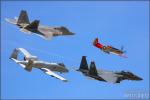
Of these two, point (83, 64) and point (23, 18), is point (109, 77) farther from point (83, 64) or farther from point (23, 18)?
point (23, 18)

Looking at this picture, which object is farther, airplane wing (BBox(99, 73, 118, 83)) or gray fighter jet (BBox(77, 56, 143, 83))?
gray fighter jet (BBox(77, 56, 143, 83))

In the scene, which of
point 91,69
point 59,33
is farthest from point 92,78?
point 59,33

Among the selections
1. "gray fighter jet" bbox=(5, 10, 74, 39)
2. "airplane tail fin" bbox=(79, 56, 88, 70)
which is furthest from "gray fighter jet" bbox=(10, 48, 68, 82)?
"gray fighter jet" bbox=(5, 10, 74, 39)

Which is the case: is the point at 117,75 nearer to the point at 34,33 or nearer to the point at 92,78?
the point at 92,78

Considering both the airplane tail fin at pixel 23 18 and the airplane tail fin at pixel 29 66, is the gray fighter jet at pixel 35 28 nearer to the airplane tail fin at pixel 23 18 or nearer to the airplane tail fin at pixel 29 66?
the airplane tail fin at pixel 23 18

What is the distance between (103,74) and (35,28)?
20500 mm

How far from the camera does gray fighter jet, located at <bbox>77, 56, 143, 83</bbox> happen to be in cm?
14838

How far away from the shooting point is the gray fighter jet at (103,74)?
14838cm

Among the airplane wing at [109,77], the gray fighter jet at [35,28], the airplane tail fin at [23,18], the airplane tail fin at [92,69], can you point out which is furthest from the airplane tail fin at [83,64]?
the airplane tail fin at [23,18]

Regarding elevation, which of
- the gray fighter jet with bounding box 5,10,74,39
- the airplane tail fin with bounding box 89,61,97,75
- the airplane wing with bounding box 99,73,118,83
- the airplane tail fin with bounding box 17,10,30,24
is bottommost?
the airplane wing with bounding box 99,73,118,83

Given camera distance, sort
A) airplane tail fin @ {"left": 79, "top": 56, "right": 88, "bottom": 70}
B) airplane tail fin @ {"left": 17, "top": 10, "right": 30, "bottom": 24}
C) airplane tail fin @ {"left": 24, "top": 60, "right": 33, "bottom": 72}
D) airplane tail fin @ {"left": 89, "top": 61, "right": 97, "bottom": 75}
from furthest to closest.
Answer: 1. airplane tail fin @ {"left": 79, "top": 56, "right": 88, "bottom": 70}
2. airplane tail fin @ {"left": 24, "top": 60, "right": 33, "bottom": 72}
3. airplane tail fin @ {"left": 89, "top": 61, "right": 97, "bottom": 75}
4. airplane tail fin @ {"left": 17, "top": 10, "right": 30, "bottom": 24}

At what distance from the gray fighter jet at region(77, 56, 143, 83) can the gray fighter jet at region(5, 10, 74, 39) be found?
353 inches

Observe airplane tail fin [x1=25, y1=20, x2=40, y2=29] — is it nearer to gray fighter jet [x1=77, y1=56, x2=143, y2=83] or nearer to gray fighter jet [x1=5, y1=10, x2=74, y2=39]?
gray fighter jet [x1=5, y1=10, x2=74, y2=39]

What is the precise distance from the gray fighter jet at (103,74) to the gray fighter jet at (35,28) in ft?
29.4
